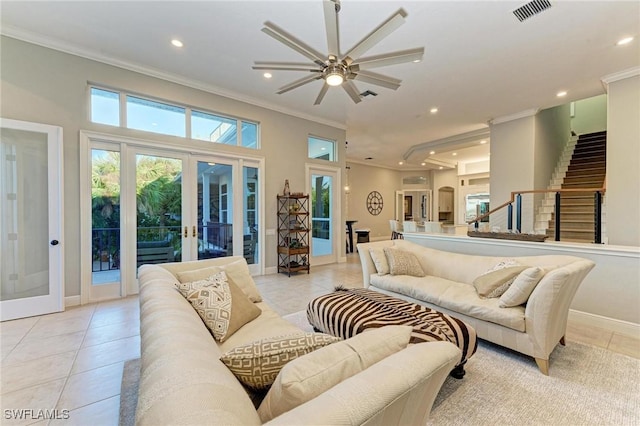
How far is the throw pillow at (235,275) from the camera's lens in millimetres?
2236

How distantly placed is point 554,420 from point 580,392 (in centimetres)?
48

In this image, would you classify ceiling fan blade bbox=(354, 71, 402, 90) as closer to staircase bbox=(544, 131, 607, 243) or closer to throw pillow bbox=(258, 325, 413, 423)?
throw pillow bbox=(258, 325, 413, 423)

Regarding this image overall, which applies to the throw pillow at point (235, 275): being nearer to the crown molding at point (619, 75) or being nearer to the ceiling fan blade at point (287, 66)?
the ceiling fan blade at point (287, 66)

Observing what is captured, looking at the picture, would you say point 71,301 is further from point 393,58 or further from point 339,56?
point 393,58

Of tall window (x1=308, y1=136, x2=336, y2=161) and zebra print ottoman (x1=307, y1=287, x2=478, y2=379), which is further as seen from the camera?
tall window (x1=308, y1=136, x2=336, y2=161)

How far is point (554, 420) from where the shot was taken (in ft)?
5.45

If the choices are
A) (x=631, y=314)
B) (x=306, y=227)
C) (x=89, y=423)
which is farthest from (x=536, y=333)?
(x=306, y=227)

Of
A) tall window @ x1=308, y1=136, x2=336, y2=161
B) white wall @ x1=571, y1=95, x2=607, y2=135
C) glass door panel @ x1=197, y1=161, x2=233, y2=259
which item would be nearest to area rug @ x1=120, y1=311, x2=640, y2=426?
glass door panel @ x1=197, y1=161, x2=233, y2=259

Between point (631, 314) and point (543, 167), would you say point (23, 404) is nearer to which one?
point (631, 314)

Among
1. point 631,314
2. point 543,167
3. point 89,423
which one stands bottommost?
point 89,423

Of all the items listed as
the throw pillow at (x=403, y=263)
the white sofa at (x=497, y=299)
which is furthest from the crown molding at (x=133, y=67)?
the white sofa at (x=497, y=299)

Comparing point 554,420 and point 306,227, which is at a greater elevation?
point 306,227

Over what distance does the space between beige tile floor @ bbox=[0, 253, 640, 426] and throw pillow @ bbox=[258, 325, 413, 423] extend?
5.32 ft

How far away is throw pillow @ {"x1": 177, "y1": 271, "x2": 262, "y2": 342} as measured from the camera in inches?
67.9
